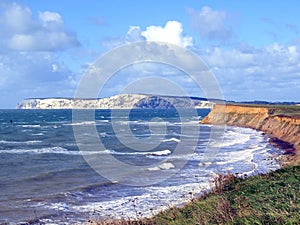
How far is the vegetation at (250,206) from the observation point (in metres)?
8.32

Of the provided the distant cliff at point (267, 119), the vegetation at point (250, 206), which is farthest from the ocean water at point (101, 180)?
the distant cliff at point (267, 119)

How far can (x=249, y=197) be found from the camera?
11195 millimetres

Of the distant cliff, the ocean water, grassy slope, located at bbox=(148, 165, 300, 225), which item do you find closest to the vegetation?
grassy slope, located at bbox=(148, 165, 300, 225)

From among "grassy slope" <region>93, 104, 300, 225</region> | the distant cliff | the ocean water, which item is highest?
the distant cliff

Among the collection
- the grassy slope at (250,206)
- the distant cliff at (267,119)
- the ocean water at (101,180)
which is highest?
the distant cliff at (267,119)

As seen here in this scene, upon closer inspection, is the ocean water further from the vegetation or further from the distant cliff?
the distant cliff

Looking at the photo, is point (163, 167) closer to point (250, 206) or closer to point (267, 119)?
point (250, 206)

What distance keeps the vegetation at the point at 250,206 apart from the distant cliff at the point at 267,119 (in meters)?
20.9

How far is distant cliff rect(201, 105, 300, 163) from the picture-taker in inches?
2082

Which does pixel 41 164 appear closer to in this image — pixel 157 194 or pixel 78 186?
pixel 78 186

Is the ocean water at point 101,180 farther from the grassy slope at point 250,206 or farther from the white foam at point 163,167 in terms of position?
the grassy slope at point 250,206

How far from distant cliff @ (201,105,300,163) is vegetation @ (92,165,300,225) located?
20.9 m

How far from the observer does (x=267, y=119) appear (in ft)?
258

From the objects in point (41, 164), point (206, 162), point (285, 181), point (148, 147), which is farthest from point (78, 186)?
point (148, 147)
